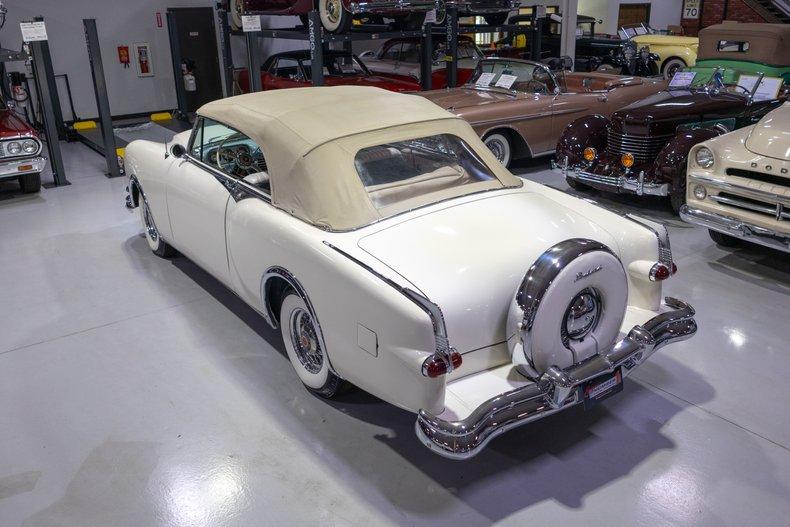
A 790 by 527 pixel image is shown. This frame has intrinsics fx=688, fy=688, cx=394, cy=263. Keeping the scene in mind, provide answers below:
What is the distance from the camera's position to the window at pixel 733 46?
9.79 meters

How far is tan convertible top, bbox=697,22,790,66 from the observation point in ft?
30.8

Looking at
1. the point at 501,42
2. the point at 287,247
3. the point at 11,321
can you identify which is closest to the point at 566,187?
the point at 287,247

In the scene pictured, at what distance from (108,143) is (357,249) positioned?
6890 mm

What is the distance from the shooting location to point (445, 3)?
10.1m

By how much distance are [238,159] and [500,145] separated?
4.45 meters

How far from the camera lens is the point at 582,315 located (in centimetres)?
313

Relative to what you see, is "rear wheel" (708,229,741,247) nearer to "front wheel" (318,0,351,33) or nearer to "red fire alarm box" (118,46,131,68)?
"front wheel" (318,0,351,33)

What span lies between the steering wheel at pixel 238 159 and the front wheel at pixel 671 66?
12.8m

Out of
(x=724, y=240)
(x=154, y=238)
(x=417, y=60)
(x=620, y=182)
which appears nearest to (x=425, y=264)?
(x=154, y=238)

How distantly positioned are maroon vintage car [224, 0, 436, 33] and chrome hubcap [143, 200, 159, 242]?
14.5 feet

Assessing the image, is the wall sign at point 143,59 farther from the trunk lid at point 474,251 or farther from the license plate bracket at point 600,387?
the license plate bracket at point 600,387

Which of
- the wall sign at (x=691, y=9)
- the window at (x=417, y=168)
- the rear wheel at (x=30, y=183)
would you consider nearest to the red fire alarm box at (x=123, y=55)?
the rear wheel at (x=30, y=183)

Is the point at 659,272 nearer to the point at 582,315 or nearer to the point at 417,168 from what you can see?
the point at 582,315

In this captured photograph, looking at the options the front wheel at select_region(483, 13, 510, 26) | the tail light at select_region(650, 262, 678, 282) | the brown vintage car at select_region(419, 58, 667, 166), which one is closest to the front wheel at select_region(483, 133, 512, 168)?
A: the brown vintage car at select_region(419, 58, 667, 166)
